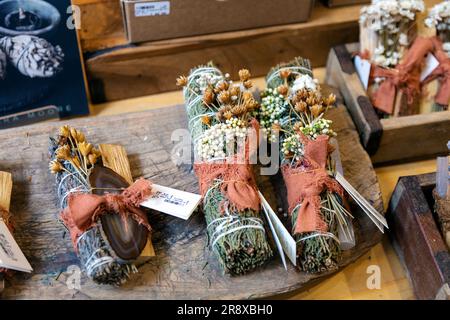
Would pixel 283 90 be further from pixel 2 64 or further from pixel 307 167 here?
pixel 2 64

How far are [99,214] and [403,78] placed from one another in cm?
90

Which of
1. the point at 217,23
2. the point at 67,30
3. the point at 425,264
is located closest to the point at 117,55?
the point at 67,30

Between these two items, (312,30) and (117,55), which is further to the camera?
(312,30)

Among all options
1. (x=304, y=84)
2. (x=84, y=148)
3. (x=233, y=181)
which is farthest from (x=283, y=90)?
(x=84, y=148)

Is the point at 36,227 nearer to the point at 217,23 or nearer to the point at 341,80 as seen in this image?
the point at 217,23

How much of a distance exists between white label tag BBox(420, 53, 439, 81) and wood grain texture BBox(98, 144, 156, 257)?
33.9 inches

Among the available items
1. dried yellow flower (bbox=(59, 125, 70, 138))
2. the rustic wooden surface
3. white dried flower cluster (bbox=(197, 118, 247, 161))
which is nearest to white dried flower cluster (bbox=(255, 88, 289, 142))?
white dried flower cluster (bbox=(197, 118, 247, 161))

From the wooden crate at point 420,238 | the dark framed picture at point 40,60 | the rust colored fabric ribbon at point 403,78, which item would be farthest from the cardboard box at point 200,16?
the wooden crate at point 420,238

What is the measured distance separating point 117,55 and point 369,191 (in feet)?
2.56

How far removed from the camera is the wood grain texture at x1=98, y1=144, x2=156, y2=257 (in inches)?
52.3

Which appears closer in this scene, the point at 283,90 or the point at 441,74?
the point at 283,90

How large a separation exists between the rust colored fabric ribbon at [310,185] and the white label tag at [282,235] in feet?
0.08

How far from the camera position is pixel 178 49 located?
158cm
